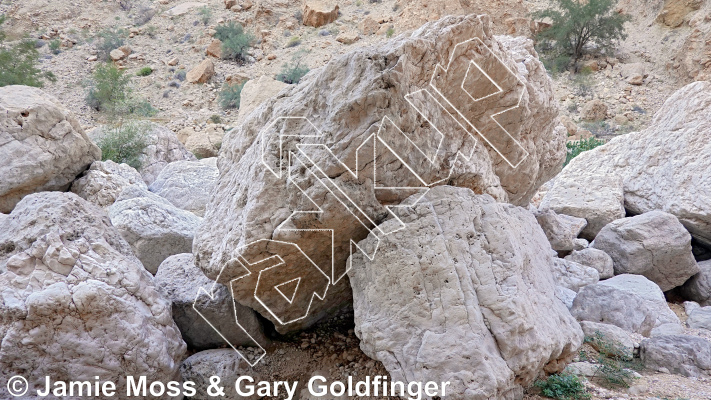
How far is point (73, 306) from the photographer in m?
2.62

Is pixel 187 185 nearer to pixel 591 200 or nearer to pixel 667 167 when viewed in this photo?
pixel 591 200

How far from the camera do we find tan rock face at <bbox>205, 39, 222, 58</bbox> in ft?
60.4

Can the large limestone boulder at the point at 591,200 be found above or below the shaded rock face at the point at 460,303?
below

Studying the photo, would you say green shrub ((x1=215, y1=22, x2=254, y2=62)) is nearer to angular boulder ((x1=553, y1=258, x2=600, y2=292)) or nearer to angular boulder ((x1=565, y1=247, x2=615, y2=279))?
angular boulder ((x1=565, y1=247, x2=615, y2=279))

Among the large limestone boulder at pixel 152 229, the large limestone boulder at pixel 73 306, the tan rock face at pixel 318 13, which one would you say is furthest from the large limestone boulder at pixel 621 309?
the tan rock face at pixel 318 13

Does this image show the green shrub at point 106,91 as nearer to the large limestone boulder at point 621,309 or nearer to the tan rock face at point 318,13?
the tan rock face at point 318,13

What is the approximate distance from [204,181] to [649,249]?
5.06m

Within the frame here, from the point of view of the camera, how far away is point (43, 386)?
259 centimetres

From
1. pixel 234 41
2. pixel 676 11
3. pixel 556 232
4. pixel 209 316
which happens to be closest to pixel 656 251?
pixel 556 232

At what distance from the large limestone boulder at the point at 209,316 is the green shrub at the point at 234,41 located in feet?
53.4

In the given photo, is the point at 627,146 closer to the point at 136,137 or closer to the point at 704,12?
the point at 136,137

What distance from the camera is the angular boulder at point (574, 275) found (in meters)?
4.78

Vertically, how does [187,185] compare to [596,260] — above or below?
below

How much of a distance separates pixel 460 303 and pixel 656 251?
3918 mm
